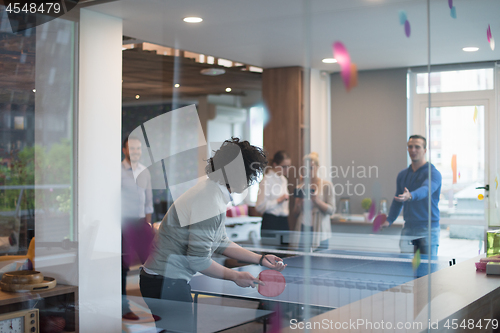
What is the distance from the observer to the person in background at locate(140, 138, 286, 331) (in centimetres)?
187

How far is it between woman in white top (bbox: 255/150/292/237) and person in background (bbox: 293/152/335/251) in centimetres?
6

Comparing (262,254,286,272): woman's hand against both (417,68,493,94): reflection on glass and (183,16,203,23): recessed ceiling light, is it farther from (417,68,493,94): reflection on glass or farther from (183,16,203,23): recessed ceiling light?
(183,16,203,23): recessed ceiling light

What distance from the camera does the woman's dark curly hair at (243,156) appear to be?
1.93 m

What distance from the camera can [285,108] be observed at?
3225 millimetres

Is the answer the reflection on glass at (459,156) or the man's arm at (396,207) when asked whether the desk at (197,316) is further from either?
the reflection on glass at (459,156)

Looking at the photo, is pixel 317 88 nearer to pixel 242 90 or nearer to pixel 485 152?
pixel 242 90

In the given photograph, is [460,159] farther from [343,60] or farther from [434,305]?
[343,60]

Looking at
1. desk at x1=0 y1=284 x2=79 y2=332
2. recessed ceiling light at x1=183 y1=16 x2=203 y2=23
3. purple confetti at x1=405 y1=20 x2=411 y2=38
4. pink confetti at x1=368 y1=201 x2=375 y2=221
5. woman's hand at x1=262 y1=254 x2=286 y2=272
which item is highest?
recessed ceiling light at x1=183 y1=16 x2=203 y2=23

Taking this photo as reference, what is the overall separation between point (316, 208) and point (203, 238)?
747 millimetres

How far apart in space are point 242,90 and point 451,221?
4.51ft

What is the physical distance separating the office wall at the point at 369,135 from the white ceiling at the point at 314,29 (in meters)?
0.09

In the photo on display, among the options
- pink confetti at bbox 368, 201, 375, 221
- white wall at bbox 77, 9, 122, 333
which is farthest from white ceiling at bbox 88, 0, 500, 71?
pink confetti at bbox 368, 201, 375, 221

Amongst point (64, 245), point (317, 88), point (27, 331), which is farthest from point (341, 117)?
point (27, 331)

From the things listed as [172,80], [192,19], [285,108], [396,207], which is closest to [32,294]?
[172,80]
